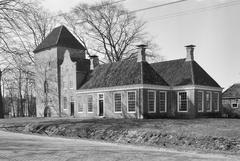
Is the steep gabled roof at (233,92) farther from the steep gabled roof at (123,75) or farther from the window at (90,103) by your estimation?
the window at (90,103)

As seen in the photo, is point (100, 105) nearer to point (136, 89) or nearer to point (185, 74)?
point (136, 89)

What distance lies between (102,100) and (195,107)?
1022 cm

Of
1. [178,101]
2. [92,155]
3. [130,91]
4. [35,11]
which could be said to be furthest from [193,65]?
[92,155]

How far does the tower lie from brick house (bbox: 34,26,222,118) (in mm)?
398

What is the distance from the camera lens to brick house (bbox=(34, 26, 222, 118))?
34625 mm

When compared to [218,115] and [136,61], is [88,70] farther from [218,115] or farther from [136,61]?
[218,115]

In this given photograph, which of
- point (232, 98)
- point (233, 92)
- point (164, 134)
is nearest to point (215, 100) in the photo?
point (232, 98)

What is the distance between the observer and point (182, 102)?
36562 mm

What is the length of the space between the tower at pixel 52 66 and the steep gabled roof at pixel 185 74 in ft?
45.7

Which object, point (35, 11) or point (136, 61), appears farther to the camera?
point (136, 61)

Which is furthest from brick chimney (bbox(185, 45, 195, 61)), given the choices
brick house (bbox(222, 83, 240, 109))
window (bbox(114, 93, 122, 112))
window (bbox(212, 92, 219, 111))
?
brick house (bbox(222, 83, 240, 109))

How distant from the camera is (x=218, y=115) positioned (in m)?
39.1

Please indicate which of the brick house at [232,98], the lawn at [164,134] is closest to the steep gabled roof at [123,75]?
the lawn at [164,134]

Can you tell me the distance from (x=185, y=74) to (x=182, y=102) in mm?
3270
